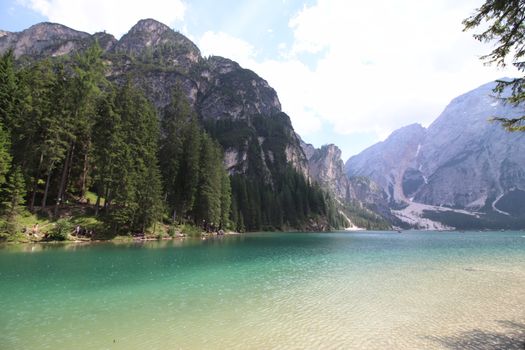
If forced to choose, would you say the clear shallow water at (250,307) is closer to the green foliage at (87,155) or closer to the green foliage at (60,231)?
the green foliage at (60,231)

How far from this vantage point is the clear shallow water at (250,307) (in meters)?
12.8

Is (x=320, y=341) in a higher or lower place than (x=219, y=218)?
lower

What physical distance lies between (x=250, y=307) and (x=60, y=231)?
44008 mm

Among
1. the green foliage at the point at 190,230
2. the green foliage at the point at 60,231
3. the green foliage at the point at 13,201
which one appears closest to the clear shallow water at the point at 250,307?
the green foliage at the point at 13,201

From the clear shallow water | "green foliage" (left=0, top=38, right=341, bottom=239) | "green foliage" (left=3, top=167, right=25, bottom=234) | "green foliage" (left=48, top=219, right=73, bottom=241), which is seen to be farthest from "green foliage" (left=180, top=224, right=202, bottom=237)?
the clear shallow water

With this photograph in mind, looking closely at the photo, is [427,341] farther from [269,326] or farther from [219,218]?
[219,218]

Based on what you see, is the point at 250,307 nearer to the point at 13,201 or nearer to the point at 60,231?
the point at 13,201

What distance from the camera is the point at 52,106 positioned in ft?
184

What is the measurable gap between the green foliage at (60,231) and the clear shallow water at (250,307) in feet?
60.4

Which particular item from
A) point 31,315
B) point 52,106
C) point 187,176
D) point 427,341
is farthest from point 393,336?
point 187,176

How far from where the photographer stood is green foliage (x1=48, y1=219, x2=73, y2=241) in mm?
48719

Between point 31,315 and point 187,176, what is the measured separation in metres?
67.5

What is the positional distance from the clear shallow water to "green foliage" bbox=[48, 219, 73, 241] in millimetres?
18419

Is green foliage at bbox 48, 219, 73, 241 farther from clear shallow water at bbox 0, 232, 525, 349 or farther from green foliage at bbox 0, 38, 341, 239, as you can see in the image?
clear shallow water at bbox 0, 232, 525, 349
